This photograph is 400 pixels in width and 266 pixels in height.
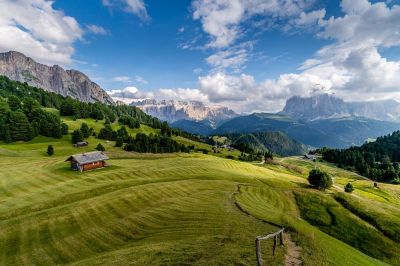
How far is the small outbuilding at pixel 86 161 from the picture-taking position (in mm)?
79375

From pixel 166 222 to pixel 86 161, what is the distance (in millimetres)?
51350

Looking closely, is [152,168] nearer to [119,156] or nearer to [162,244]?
[119,156]

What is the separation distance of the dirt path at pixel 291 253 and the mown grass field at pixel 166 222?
21.2 inches

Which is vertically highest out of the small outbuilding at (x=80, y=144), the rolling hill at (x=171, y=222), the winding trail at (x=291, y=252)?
the winding trail at (x=291, y=252)

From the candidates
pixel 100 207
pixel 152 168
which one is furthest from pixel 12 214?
pixel 152 168

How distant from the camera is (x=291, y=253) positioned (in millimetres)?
24906

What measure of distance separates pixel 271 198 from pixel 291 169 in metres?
126

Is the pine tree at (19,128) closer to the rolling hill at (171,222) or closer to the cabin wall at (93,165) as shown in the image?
the rolling hill at (171,222)

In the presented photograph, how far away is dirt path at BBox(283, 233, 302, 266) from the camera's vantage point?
2280 centimetres

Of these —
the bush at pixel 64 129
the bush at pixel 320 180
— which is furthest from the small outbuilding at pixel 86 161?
the bush at pixel 64 129

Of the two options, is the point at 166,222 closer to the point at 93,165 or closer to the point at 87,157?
the point at 87,157

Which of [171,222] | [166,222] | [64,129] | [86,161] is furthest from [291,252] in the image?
[64,129]

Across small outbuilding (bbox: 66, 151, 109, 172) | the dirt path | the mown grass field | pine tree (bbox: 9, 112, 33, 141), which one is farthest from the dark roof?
pine tree (bbox: 9, 112, 33, 141)

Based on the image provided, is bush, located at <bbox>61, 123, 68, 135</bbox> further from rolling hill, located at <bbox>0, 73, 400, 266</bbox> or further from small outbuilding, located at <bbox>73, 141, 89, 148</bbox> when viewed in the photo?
rolling hill, located at <bbox>0, 73, 400, 266</bbox>
